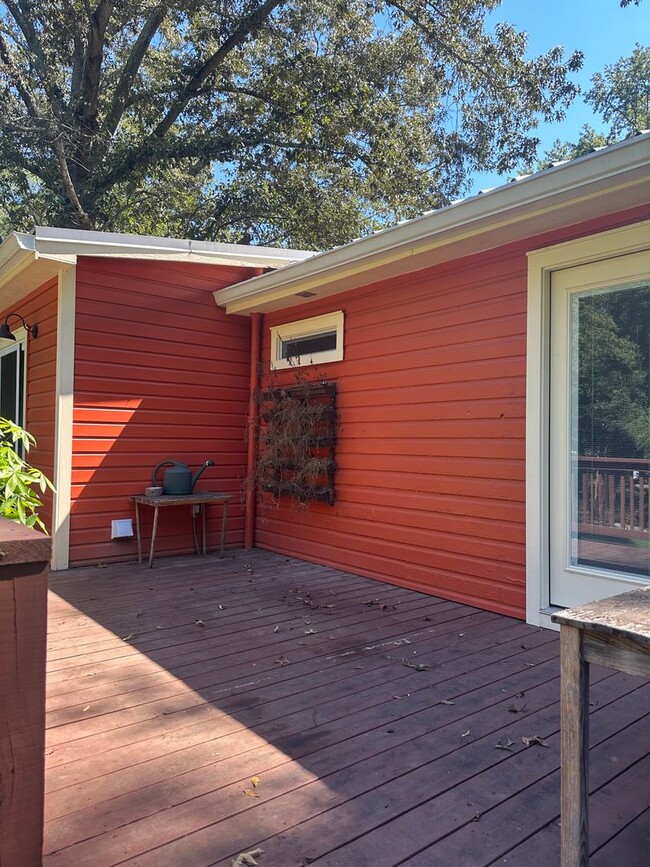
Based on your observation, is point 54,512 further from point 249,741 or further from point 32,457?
point 249,741

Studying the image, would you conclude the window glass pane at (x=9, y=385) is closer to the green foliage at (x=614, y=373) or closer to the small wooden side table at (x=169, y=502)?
the small wooden side table at (x=169, y=502)

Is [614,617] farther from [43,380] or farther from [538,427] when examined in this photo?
[43,380]

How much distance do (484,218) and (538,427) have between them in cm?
117

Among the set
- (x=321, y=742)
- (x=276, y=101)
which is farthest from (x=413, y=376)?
(x=276, y=101)

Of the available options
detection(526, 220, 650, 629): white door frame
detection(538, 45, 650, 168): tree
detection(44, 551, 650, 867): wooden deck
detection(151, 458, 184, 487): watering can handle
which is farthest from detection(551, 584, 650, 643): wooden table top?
detection(538, 45, 650, 168): tree

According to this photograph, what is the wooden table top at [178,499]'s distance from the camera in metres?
4.55

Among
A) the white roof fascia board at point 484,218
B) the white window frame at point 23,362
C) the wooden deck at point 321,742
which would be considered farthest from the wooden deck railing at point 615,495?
the white window frame at point 23,362

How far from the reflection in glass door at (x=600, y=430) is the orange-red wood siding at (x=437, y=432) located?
0.70ft

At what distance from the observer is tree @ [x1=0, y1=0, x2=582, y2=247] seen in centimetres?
805

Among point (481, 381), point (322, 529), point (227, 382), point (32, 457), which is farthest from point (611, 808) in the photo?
point (32, 457)

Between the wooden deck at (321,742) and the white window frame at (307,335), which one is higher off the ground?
the white window frame at (307,335)

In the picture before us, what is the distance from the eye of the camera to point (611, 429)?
9.82ft

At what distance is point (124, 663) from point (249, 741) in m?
0.95

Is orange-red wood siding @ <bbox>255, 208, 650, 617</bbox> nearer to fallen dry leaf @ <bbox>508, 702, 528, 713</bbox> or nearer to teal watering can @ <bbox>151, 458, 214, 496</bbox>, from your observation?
teal watering can @ <bbox>151, 458, 214, 496</bbox>
